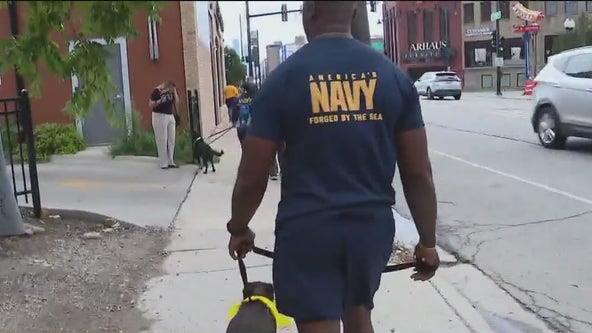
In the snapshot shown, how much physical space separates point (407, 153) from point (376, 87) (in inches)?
12.4

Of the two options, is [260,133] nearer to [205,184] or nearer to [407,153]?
[407,153]

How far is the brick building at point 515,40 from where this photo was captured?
970 centimetres

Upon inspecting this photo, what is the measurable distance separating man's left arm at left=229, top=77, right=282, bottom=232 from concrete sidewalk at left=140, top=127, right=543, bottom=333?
1.87 m

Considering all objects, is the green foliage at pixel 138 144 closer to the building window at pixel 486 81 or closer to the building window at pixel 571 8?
the building window at pixel 571 8

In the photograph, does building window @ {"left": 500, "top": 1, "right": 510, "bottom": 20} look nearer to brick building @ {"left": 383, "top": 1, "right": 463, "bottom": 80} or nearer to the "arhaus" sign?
brick building @ {"left": 383, "top": 1, "right": 463, "bottom": 80}

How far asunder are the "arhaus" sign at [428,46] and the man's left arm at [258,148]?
3.32m

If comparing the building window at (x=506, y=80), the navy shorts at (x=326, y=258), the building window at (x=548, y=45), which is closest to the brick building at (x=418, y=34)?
the navy shorts at (x=326, y=258)

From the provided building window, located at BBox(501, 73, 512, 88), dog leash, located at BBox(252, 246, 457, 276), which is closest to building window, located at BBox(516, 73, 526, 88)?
building window, located at BBox(501, 73, 512, 88)

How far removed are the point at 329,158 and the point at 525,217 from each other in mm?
5370

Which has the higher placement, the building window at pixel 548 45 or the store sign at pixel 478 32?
the store sign at pixel 478 32

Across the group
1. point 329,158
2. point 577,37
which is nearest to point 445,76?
point 577,37

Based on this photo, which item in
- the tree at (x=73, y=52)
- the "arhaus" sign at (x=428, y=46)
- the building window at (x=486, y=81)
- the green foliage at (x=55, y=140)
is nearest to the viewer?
the tree at (x=73, y=52)

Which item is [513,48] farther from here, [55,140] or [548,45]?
[55,140]

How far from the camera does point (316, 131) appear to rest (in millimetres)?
2555
